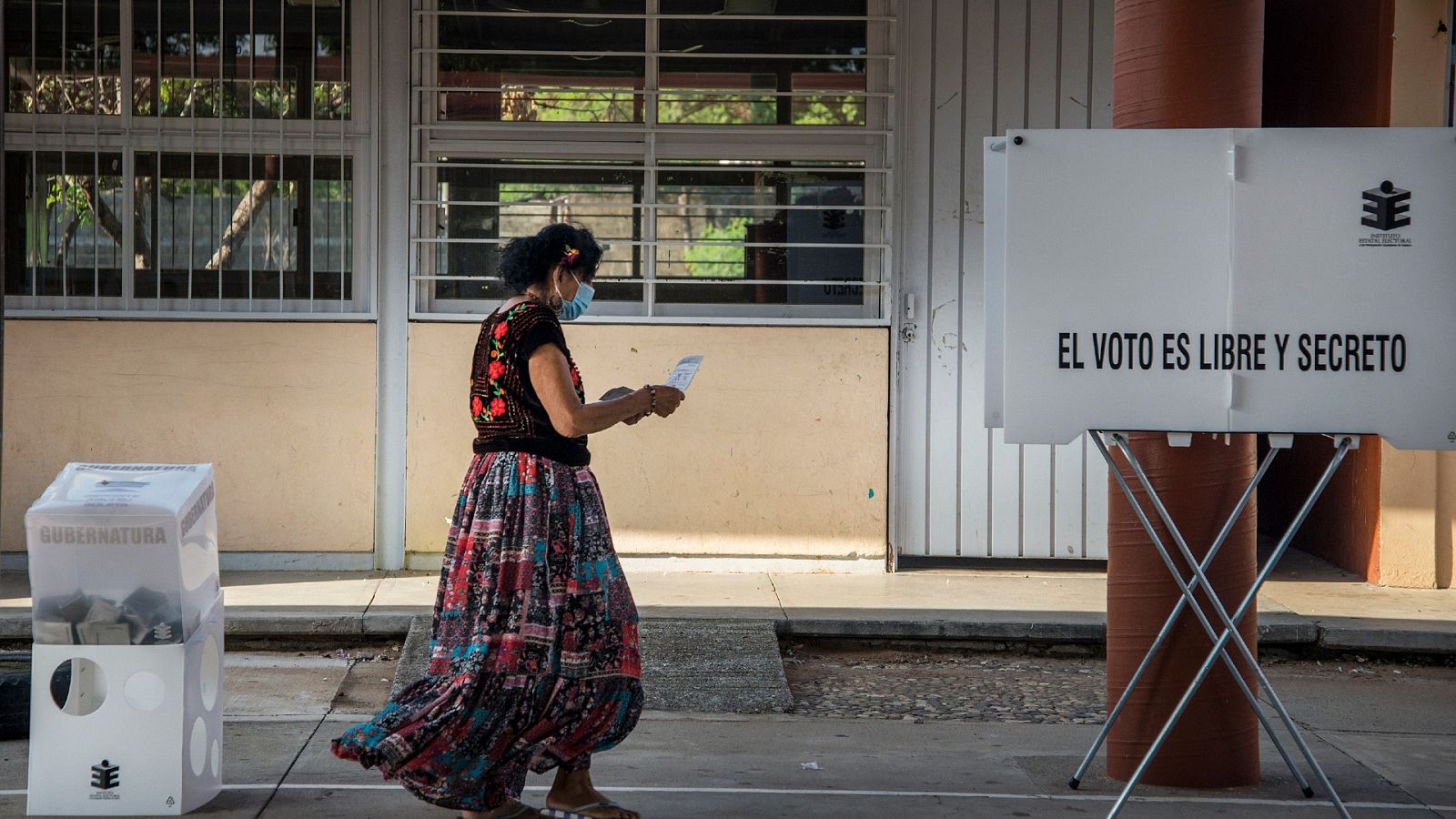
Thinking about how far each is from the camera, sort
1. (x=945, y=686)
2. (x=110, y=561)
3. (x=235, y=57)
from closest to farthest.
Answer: (x=110, y=561)
(x=945, y=686)
(x=235, y=57)

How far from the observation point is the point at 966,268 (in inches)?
300

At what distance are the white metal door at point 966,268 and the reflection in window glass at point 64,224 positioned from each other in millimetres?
4171

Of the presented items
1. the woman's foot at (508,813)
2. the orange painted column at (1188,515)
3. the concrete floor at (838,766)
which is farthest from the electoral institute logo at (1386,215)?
the woman's foot at (508,813)

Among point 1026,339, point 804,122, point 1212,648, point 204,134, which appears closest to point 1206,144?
point 1026,339

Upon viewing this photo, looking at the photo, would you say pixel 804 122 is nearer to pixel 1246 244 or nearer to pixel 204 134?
pixel 204 134

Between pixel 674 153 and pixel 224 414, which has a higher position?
pixel 674 153

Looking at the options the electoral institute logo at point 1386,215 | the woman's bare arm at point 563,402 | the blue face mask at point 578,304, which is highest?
the electoral institute logo at point 1386,215

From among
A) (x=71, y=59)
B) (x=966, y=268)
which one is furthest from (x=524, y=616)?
(x=71, y=59)

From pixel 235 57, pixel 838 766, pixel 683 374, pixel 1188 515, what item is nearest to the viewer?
pixel 683 374

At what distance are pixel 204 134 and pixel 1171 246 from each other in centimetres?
535

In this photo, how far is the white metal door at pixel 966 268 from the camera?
24.8 feet

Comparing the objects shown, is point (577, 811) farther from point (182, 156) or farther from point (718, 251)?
point (182, 156)

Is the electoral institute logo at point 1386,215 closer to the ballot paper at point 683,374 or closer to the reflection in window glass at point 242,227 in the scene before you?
the ballot paper at point 683,374

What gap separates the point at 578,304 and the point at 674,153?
3.53 m
